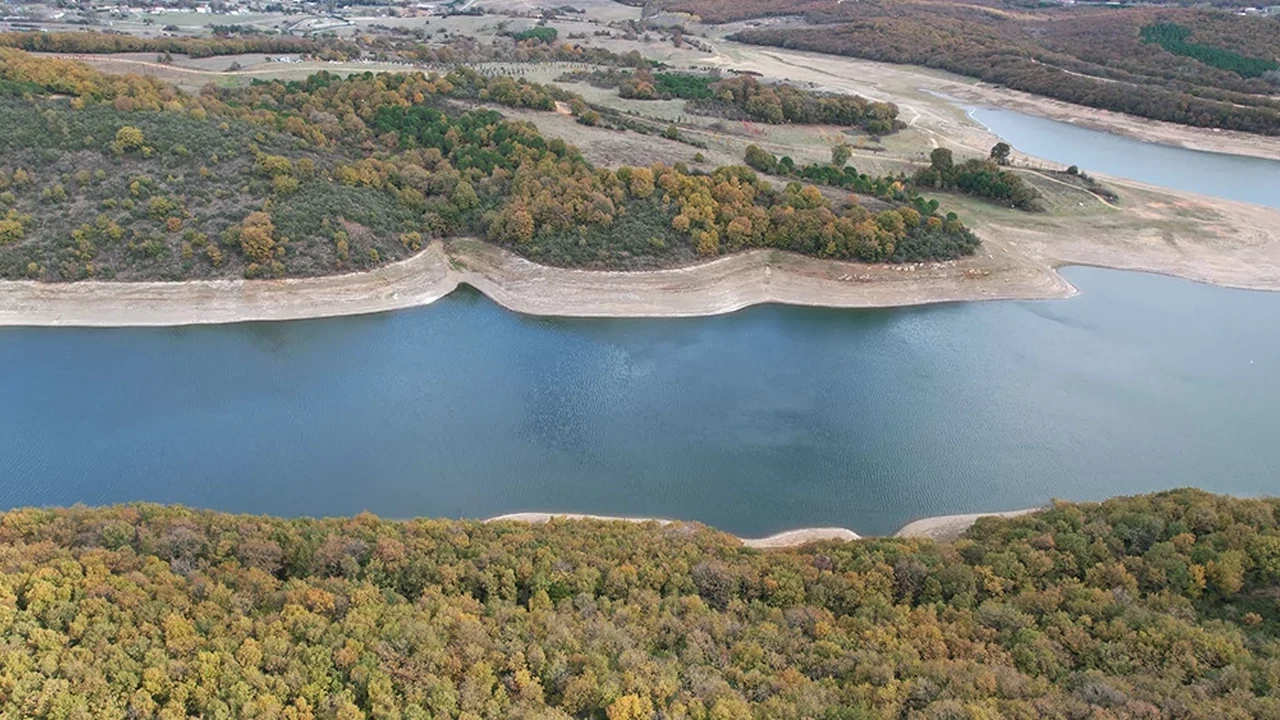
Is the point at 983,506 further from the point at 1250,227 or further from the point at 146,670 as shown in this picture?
the point at 1250,227

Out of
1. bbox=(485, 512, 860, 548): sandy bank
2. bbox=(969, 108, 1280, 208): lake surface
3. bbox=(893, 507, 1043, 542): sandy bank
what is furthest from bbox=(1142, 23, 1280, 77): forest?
bbox=(485, 512, 860, 548): sandy bank

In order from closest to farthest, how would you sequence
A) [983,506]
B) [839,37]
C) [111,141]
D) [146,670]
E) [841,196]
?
[146,670] → [983,506] → [111,141] → [841,196] → [839,37]

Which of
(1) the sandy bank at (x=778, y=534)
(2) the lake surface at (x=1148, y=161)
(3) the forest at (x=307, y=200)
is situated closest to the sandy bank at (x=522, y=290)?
(3) the forest at (x=307, y=200)

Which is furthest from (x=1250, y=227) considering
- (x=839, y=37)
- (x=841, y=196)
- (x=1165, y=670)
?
(x=839, y=37)

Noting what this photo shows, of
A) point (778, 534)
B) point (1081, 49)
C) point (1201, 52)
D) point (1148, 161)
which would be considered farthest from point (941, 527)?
point (1081, 49)

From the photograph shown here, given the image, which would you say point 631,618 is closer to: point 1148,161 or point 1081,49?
point 1148,161

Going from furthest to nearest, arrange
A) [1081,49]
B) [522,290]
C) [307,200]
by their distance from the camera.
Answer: [1081,49] < [307,200] < [522,290]

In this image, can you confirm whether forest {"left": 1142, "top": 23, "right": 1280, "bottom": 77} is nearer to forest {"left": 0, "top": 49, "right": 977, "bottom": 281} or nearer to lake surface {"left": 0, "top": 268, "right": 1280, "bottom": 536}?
lake surface {"left": 0, "top": 268, "right": 1280, "bottom": 536}
